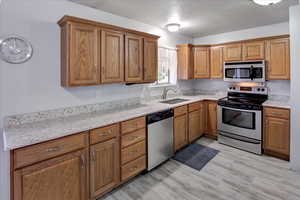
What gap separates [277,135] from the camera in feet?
10.1

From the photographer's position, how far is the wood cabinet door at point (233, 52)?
383 centimetres

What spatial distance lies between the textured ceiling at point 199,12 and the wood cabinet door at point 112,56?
0.47 meters

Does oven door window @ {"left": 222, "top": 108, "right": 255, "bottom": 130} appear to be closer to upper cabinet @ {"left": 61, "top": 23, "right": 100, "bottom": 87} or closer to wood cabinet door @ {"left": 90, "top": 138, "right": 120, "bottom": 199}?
wood cabinet door @ {"left": 90, "top": 138, "right": 120, "bottom": 199}

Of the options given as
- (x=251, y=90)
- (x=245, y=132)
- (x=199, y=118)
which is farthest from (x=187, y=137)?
(x=251, y=90)

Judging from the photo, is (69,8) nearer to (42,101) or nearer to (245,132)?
(42,101)

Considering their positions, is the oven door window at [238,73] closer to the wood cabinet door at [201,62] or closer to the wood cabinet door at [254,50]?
the wood cabinet door at [254,50]

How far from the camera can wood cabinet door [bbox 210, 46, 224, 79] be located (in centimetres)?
414

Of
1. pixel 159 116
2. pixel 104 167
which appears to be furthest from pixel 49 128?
pixel 159 116

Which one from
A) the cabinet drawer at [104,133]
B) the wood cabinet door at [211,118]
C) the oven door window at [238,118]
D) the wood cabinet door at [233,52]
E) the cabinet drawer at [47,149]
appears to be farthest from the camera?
the wood cabinet door at [211,118]

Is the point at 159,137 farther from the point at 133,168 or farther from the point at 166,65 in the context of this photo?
the point at 166,65

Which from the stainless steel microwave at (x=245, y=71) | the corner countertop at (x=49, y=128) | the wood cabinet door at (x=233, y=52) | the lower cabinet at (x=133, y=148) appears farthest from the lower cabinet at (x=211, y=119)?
the corner countertop at (x=49, y=128)

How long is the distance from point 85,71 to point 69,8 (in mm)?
921

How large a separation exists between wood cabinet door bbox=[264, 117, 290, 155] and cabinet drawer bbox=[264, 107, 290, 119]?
0.07 meters

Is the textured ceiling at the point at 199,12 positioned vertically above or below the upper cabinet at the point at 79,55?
above
